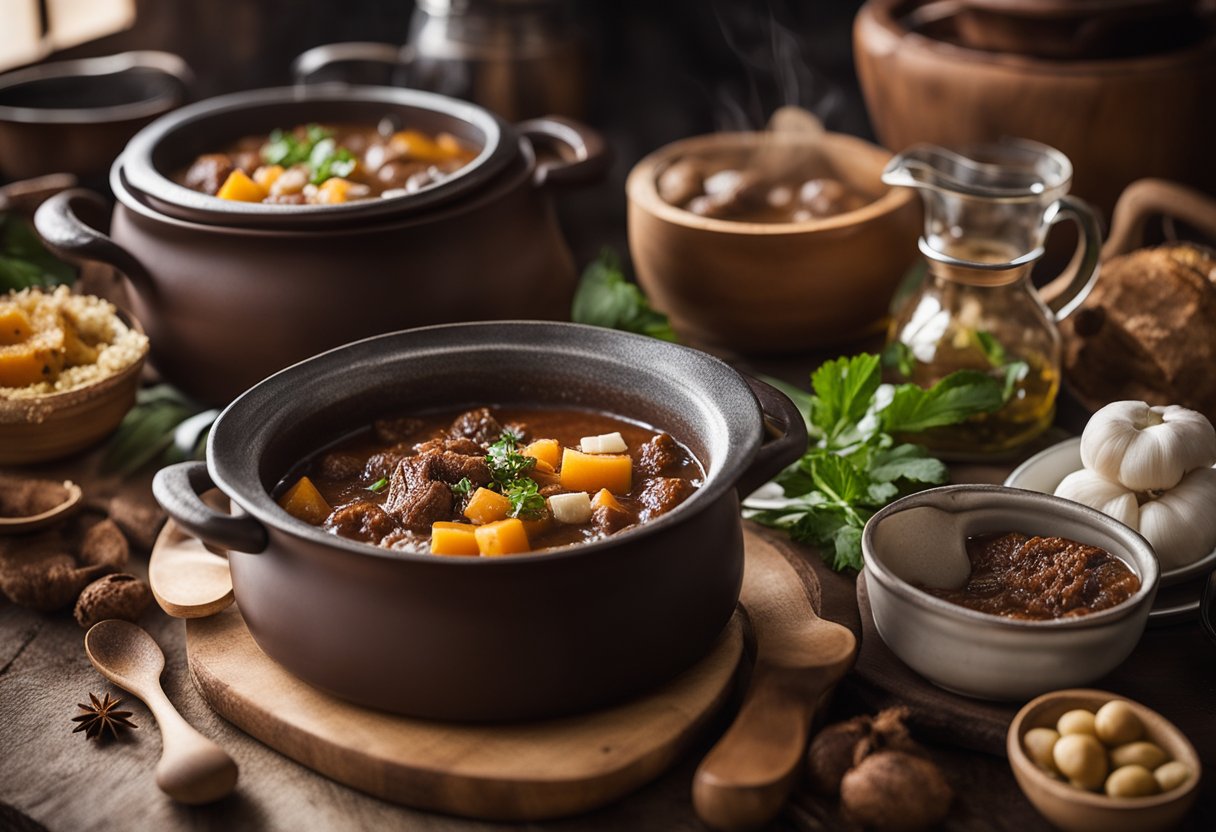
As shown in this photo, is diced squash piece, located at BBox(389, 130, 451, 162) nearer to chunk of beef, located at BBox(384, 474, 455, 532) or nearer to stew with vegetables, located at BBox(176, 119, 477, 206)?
stew with vegetables, located at BBox(176, 119, 477, 206)

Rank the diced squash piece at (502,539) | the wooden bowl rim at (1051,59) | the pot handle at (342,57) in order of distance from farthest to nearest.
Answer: the pot handle at (342,57), the wooden bowl rim at (1051,59), the diced squash piece at (502,539)

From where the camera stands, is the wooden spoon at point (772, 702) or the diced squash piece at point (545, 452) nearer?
the wooden spoon at point (772, 702)

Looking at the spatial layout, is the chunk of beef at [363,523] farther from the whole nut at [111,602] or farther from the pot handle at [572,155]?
the pot handle at [572,155]

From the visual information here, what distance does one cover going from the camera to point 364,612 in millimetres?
1917

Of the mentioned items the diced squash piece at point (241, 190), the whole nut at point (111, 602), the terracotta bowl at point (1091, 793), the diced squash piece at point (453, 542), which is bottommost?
the whole nut at point (111, 602)

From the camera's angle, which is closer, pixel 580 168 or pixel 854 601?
pixel 854 601

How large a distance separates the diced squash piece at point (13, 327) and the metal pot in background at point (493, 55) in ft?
4.54

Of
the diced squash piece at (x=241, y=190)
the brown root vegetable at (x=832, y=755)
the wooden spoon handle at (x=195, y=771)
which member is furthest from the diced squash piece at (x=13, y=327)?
the brown root vegetable at (x=832, y=755)

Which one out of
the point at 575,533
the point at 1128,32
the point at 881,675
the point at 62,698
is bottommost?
the point at 62,698

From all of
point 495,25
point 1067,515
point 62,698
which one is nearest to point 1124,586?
point 1067,515

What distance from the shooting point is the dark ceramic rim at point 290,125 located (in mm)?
2684

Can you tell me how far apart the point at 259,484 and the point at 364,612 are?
297 mm

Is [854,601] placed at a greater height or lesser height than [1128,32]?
lesser

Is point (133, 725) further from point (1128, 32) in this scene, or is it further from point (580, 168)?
point (1128, 32)
